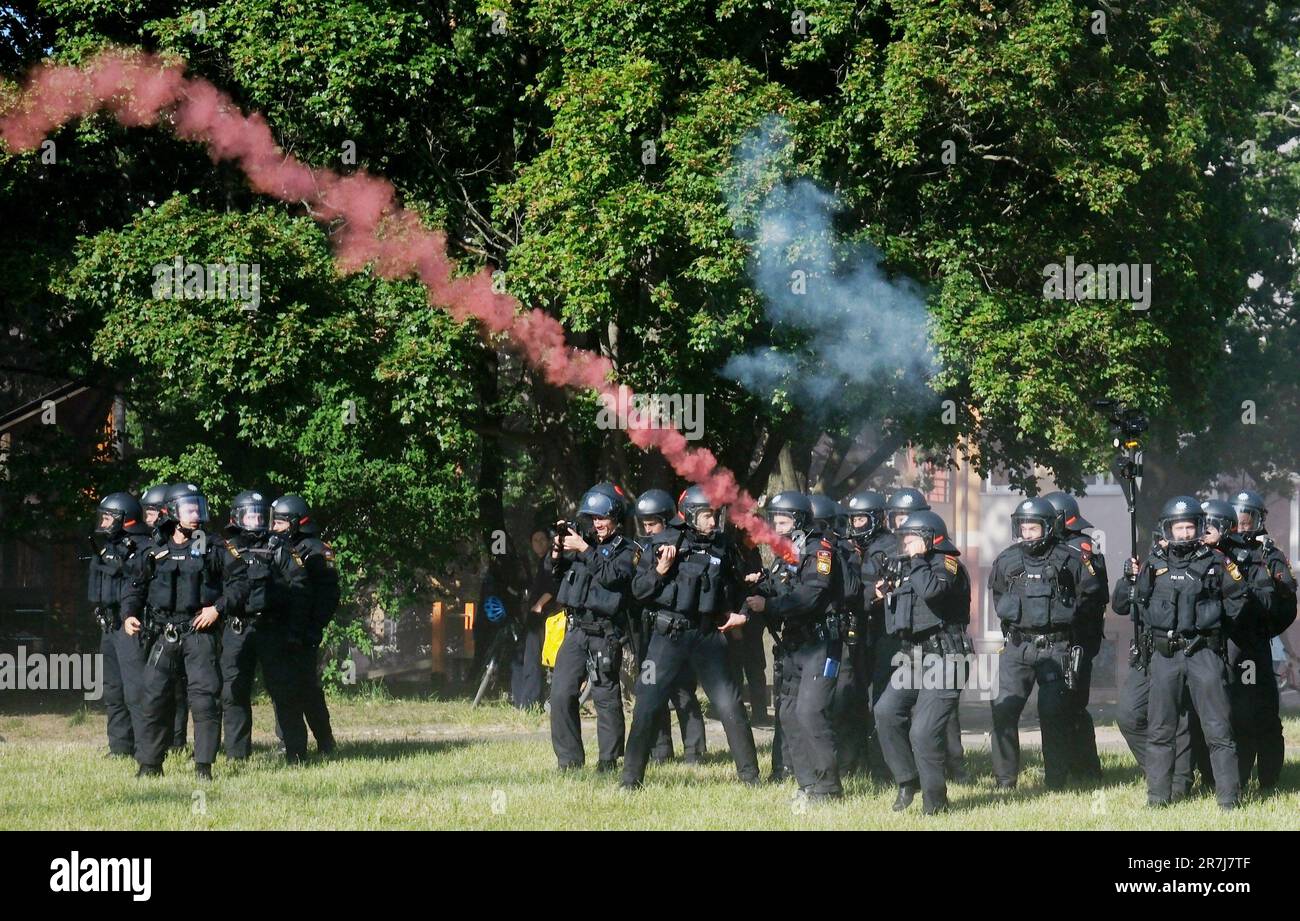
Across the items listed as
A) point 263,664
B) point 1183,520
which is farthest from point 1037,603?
point 263,664

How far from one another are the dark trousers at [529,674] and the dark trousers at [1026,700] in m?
7.64

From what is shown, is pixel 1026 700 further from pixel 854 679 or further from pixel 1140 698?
pixel 854 679

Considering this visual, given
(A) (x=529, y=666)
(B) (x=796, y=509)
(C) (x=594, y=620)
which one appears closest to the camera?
(B) (x=796, y=509)

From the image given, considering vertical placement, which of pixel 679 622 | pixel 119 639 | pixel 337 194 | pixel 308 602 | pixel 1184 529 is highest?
pixel 337 194

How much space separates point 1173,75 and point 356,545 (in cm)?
1158

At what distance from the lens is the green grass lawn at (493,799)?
10555mm

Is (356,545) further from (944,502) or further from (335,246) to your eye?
(944,502)

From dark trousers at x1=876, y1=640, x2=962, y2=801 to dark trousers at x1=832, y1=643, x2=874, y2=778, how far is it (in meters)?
1.08

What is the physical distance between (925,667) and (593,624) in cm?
302

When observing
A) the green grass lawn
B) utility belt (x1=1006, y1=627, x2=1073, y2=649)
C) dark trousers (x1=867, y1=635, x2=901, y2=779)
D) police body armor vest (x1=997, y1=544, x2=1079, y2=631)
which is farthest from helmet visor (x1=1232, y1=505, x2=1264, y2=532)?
dark trousers (x1=867, y1=635, x2=901, y2=779)

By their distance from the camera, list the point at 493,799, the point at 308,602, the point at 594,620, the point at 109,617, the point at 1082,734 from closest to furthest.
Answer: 1. the point at 493,799
2. the point at 1082,734
3. the point at 594,620
4. the point at 109,617
5. the point at 308,602

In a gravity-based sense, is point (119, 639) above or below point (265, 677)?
above

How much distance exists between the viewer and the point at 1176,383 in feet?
66.4

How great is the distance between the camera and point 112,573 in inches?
530
